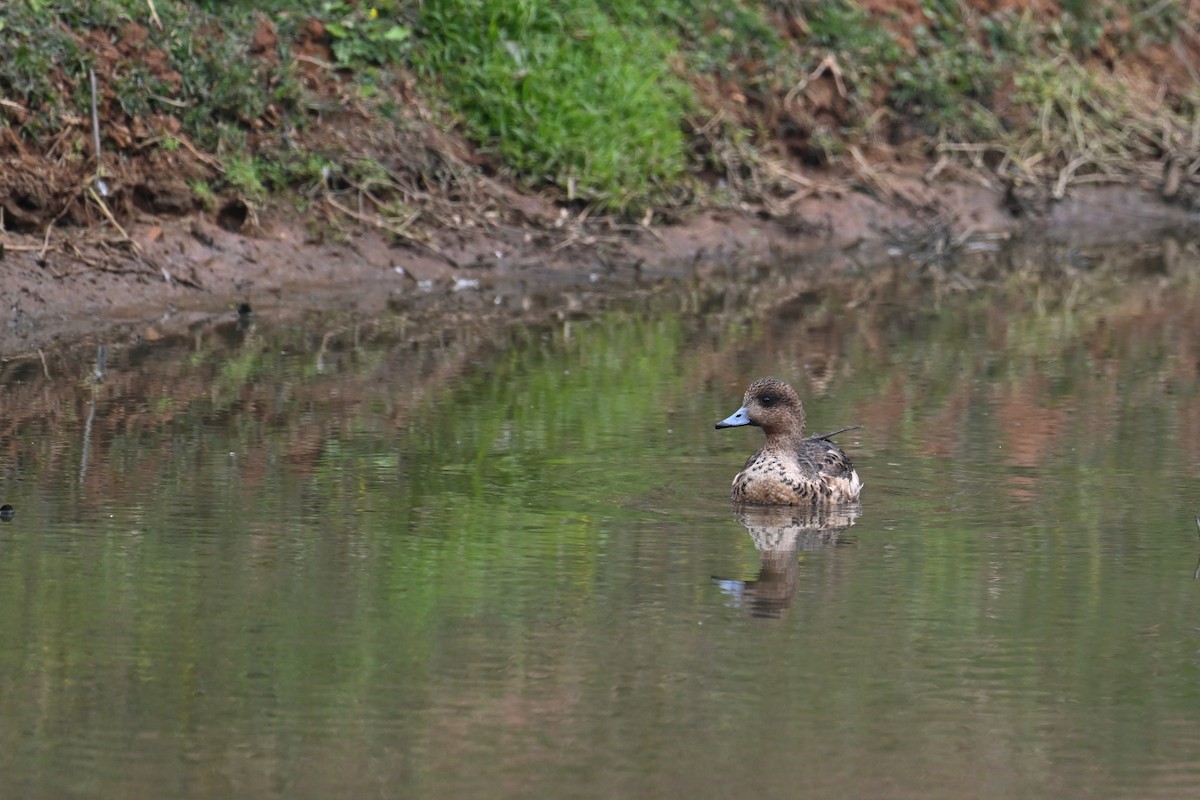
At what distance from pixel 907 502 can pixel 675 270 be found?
26.1ft

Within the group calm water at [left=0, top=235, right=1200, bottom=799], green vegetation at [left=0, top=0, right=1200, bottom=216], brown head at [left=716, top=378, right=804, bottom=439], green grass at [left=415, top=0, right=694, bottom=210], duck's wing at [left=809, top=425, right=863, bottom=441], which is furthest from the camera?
green grass at [left=415, top=0, right=694, bottom=210]

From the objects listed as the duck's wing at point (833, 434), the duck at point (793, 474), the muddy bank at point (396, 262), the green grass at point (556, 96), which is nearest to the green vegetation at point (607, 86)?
the green grass at point (556, 96)

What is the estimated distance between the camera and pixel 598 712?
20.2 feet

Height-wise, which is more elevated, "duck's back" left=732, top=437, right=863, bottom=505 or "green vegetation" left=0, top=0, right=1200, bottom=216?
"green vegetation" left=0, top=0, right=1200, bottom=216

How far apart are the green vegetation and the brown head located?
658cm

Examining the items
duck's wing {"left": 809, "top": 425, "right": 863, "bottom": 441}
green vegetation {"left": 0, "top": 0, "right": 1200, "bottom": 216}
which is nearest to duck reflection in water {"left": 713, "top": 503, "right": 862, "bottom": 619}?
duck's wing {"left": 809, "top": 425, "right": 863, "bottom": 441}

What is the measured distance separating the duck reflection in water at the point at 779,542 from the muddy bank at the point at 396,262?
5276mm

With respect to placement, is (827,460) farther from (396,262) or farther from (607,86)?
(607,86)

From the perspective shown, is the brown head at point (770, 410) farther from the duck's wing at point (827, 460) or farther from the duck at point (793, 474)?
the duck's wing at point (827, 460)

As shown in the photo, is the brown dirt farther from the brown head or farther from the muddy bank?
the brown head

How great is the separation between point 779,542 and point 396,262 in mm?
7641

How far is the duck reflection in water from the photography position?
7.43m

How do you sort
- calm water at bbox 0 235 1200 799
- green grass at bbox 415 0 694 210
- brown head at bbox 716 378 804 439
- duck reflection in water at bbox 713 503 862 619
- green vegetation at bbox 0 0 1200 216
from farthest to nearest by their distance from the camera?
green grass at bbox 415 0 694 210 < green vegetation at bbox 0 0 1200 216 < brown head at bbox 716 378 804 439 < duck reflection in water at bbox 713 503 862 619 < calm water at bbox 0 235 1200 799

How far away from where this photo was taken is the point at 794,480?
29.8 ft
